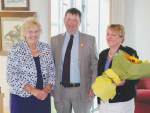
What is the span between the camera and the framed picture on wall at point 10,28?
381 centimetres

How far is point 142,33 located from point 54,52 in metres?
1.80

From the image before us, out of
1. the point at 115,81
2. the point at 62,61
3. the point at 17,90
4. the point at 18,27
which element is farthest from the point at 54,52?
the point at 18,27

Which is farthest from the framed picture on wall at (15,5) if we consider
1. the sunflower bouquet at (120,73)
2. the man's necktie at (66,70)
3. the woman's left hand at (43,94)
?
the sunflower bouquet at (120,73)

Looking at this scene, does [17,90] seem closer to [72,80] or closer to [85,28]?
[72,80]

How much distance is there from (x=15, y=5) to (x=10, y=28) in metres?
0.40


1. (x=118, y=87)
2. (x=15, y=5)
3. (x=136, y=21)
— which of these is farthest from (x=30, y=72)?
(x=136, y=21)

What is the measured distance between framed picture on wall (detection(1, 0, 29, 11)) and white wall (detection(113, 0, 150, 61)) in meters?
1.39

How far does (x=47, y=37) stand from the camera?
3590 millimetres

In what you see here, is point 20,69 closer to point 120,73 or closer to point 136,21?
point 120,73

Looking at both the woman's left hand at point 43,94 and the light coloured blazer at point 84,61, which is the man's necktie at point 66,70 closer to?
the light coloured blazer at point 84,61

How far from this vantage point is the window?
12.3 ft

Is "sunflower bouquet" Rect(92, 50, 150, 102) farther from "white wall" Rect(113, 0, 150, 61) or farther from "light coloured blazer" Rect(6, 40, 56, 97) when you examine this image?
"white wall" Rect(113, 0, 150, 61)

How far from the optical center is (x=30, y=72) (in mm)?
2285

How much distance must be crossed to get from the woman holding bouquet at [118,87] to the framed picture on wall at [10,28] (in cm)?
188
